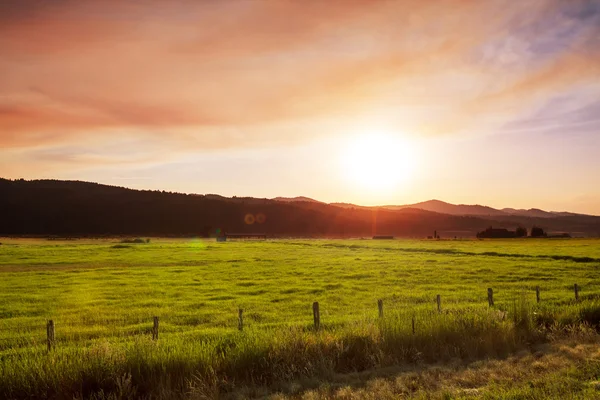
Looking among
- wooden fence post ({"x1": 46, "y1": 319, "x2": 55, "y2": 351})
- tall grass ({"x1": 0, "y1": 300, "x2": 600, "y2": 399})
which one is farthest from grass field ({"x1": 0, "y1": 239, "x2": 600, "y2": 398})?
wooden fence post ({"x1": 46, "y1": 319, "x2": 55, "y2": 351})

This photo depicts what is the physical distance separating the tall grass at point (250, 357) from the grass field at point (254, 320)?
0.04m

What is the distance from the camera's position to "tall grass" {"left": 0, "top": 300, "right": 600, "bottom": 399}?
12711 millimetres

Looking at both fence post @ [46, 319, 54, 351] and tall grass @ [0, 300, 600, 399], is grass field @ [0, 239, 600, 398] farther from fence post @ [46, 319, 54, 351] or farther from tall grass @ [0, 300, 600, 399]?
fence post @ [46, 319, 54, 351]

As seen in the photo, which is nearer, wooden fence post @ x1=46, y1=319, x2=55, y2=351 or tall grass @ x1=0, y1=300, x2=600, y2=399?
tall grass @ x1=0, y1=300, x2=600, y2=399

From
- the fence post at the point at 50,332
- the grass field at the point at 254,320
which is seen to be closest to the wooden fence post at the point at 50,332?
the fence post at the point at 50,332

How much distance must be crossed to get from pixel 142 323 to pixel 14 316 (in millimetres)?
8899

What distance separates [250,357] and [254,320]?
10.8m

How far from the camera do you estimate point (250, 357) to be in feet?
47.3

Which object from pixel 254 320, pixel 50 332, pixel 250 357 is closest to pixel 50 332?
pixel 50 332

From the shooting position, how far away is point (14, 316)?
1080 inches

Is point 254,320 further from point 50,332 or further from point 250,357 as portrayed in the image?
point 50,332

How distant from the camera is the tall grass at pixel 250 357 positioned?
500 inches

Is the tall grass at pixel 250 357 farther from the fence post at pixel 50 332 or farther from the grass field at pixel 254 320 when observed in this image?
the fence post at pixel 50 332

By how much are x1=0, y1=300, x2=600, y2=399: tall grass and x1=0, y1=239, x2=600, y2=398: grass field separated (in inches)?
1.5
